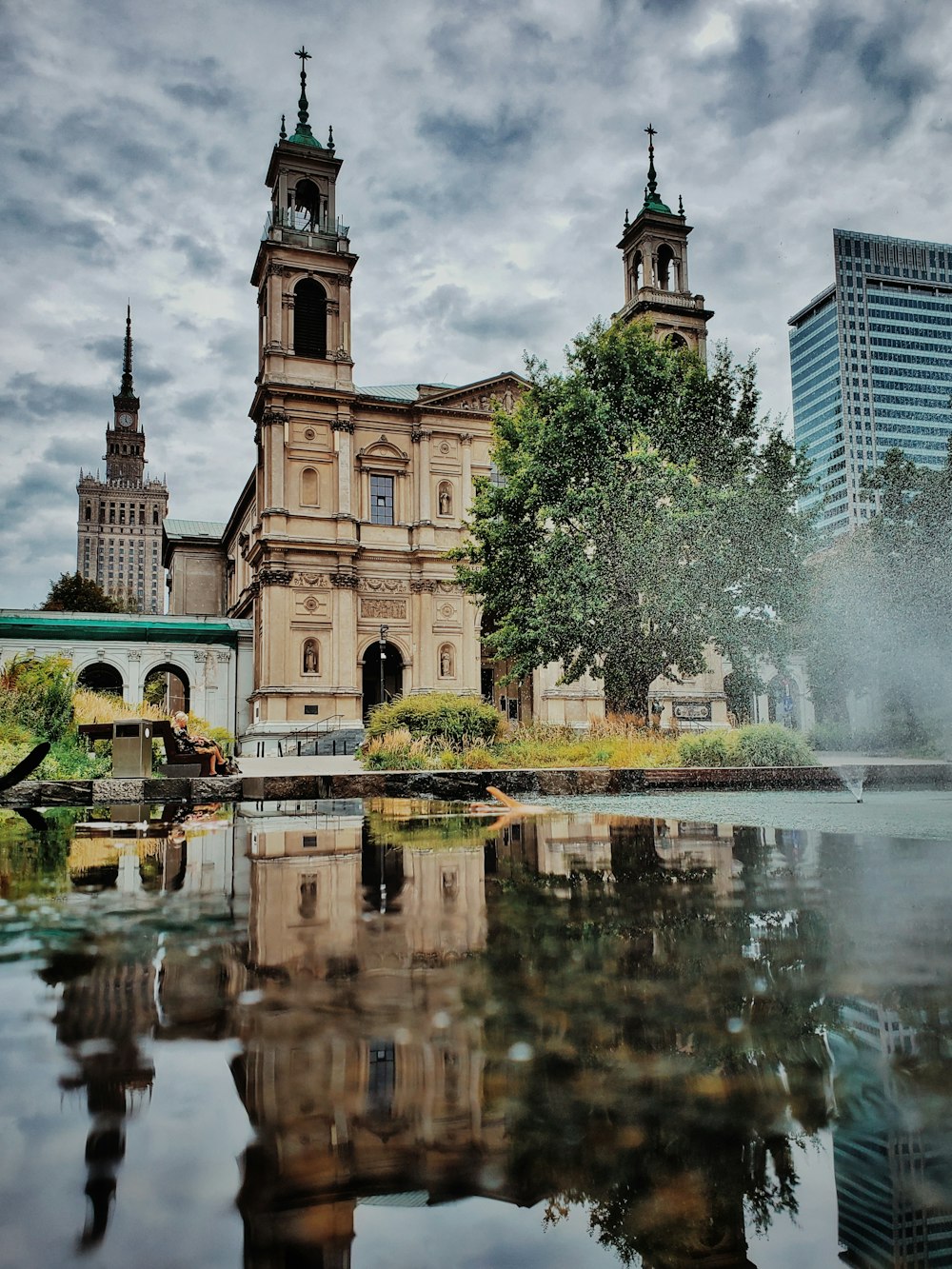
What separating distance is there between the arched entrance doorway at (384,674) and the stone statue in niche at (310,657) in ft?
9.02

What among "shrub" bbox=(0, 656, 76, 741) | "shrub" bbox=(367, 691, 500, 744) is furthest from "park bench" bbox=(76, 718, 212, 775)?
"shrub" bbox=(367, 691, 500, 744)

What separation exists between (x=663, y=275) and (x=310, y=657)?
80.7 ft

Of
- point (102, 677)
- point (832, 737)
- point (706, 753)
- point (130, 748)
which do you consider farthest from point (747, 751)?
point (102, 677)

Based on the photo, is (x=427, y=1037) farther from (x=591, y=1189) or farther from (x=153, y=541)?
(x=153, y=541)

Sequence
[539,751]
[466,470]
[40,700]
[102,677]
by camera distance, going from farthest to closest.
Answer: [102,677] → [466,470] → [539,751] → [40,700]

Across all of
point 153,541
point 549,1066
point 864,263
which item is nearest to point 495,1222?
point 549,1066

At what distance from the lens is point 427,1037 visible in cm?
226

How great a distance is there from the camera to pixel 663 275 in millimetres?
39281

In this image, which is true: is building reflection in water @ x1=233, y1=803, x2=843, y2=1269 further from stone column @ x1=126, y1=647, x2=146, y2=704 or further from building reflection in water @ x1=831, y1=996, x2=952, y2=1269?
stone column @ x1=126, y1=647, x2=146, y2=704

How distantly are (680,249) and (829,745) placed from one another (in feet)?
78.1

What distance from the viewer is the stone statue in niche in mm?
34031

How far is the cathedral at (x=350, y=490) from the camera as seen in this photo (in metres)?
34.2

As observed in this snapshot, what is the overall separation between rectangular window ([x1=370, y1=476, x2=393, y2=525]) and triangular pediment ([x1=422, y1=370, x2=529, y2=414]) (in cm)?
450

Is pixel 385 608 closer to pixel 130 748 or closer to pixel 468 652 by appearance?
pixel 468 652
